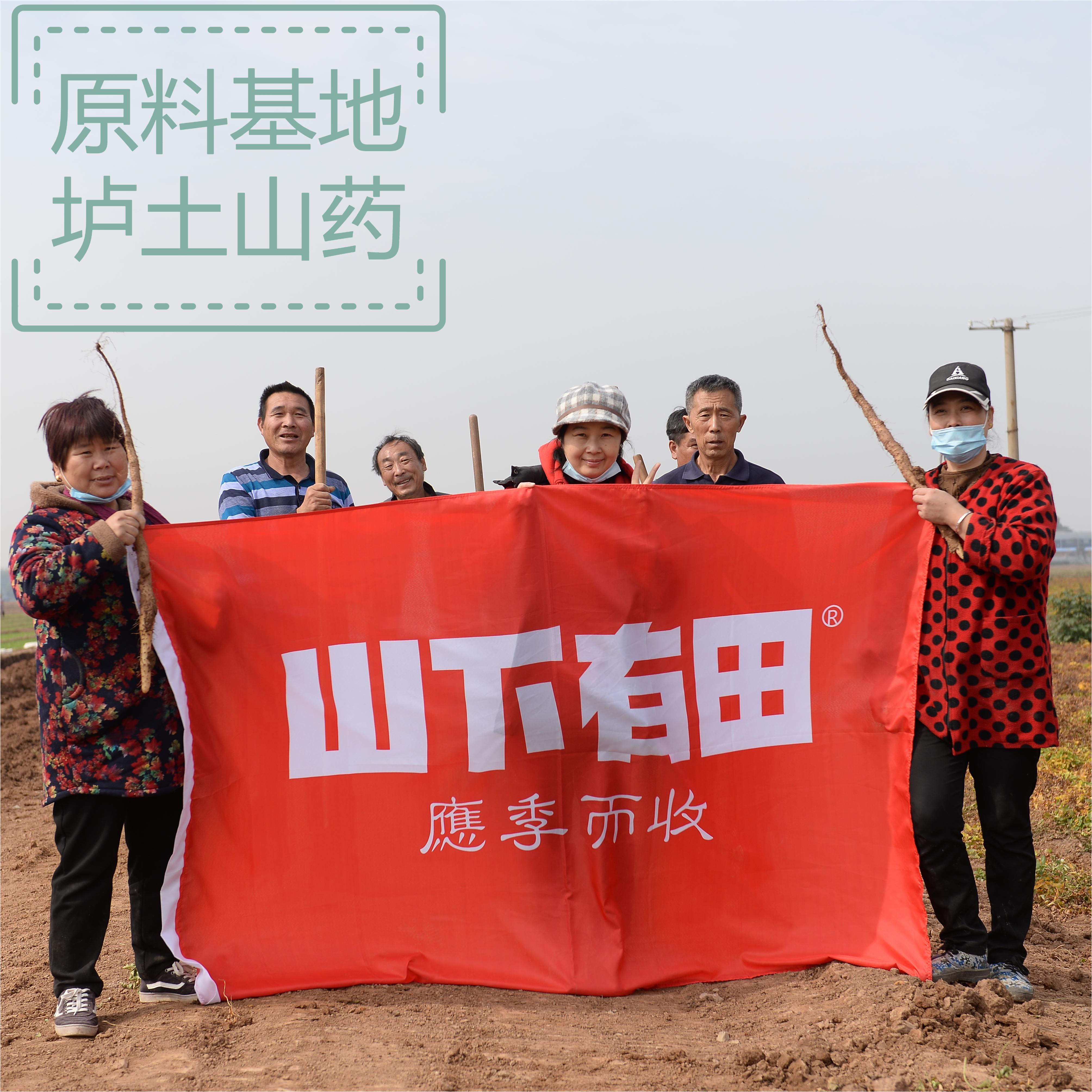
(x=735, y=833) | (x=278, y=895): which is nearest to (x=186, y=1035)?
(x=278, y=895)

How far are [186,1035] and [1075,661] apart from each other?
12974 mm

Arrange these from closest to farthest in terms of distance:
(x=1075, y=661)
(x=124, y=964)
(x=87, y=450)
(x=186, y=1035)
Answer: (x=186, y=1035)
(x=87, y=450)
(x=124, y=964)
(x=1075, y=661)

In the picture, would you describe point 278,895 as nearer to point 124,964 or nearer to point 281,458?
point 124,964

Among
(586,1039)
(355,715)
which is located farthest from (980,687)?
(355,715)

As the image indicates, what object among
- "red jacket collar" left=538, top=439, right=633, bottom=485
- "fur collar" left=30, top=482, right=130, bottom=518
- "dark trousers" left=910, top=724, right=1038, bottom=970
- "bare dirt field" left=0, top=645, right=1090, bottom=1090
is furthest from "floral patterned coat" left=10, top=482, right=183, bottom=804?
"dark trousers" left=910, top=724, right=1038, bottom=970

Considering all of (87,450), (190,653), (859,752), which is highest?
(87,450)

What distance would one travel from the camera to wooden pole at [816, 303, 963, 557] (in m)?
3.56

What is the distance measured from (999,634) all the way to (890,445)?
2.66ft

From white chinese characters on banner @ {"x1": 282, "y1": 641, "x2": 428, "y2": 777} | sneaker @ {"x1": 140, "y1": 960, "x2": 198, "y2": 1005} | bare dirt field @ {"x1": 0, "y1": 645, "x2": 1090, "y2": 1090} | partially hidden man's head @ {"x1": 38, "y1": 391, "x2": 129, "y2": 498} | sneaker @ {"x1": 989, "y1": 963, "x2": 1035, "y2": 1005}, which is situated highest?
partially hidden man's head @ {"x1": 38, "y1": 391, "x2": 129, "y2": 498}

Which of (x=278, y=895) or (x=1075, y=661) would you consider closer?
(x=278, y=895)

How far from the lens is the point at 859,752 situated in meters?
3.75

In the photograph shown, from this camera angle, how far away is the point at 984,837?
3572mm

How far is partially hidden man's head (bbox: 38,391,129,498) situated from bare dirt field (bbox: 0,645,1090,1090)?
1940mm

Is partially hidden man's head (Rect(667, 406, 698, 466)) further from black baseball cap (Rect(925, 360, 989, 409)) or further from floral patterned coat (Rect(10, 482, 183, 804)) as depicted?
floral patterned coat (Rect(10, 482, 183, 804))
